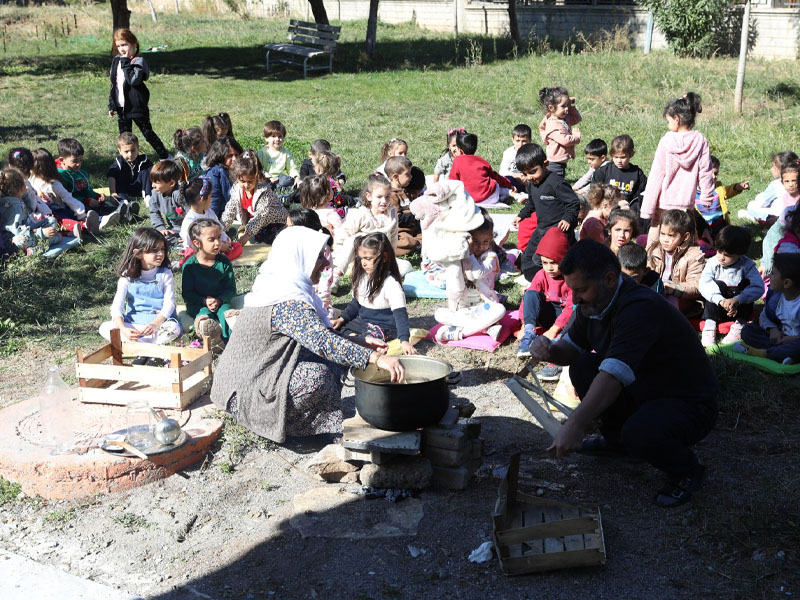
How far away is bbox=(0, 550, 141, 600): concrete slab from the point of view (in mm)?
3688

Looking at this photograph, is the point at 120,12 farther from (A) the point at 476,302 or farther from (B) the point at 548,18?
(A) the point at 476,302

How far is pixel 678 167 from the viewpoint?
7.59m

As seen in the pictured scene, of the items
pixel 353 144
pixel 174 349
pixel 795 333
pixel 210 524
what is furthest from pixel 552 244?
pixel 353 144

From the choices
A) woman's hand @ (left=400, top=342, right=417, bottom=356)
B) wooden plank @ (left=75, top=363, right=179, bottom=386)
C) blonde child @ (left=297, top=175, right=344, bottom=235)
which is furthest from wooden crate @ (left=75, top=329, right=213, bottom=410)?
blonde child @ (left=297, top=175, right=344, bottom=235)

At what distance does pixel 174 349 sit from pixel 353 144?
832 centimetres

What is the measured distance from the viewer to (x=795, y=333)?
597 centimetres

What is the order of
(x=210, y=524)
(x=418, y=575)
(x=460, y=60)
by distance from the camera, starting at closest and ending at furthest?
(x=418, y=575), (x=210, y=524), (x=460, y=60)

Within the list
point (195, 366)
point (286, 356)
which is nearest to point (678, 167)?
point (286, 356)

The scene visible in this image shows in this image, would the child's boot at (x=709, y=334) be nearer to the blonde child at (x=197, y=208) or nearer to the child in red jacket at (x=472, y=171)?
the child in red jacket at (x=472, y=171)

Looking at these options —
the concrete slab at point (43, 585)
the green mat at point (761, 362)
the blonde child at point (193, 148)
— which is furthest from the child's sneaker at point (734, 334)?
the blonde child at point (193, 148)

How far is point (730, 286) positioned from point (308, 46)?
16.5m

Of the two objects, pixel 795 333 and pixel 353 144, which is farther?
pixel 353 144

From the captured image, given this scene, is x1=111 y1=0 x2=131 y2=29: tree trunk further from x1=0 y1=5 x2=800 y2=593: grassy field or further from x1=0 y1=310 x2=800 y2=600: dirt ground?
x1=0 y1=310 x2=800 y2=600: dirt ground

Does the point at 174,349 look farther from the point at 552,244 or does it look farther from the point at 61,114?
the point at 61,114
